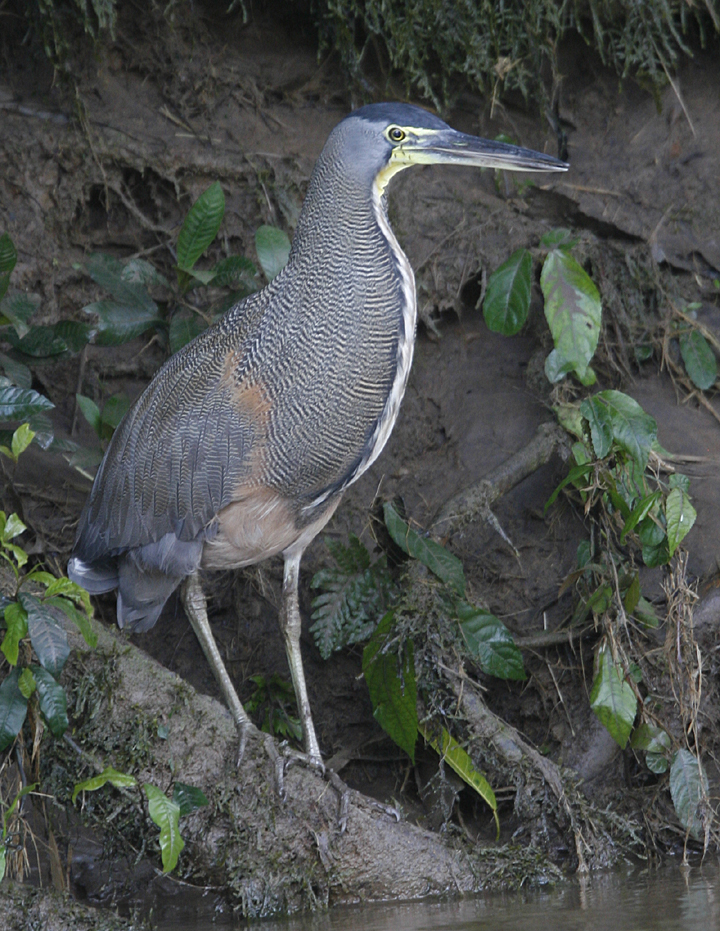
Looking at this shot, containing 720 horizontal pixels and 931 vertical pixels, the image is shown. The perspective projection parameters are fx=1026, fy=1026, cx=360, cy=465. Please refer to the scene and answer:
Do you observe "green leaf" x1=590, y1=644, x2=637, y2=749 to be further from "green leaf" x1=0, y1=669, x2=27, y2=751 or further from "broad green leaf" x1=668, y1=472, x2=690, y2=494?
"green leaf" x1=0, y1=669, x2=27, y2=751

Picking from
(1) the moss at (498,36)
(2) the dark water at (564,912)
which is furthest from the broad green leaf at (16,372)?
(1) the moss at (498,36)

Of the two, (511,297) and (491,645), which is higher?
(511,297)

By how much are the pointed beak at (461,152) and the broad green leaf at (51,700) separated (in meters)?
1.59

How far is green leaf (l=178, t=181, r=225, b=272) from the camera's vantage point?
3.21 meters

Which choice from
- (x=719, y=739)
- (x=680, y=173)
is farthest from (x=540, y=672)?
(x=680, y=173)

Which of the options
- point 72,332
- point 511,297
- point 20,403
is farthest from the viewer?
point 511,297

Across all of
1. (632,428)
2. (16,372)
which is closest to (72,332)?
(16,372)

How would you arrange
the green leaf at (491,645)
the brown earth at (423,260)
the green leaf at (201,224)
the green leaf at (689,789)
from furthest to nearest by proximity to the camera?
the brown earth at (423,260) → the green leaf at (201,224) → the green leaf at (491,645) → the green leaf at (689,789)

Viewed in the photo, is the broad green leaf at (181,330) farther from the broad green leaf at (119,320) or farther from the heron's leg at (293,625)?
the heron's leg at (293,625)

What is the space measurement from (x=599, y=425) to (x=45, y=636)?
65.2 inches

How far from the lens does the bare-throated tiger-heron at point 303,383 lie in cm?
269

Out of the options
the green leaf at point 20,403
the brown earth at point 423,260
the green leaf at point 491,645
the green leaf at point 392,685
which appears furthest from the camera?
the brown earth at point 423,260

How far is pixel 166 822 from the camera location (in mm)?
2217

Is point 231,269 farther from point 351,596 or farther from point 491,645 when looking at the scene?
point 491,645
